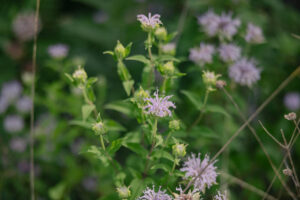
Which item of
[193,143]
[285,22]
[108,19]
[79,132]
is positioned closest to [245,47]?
[193,143]

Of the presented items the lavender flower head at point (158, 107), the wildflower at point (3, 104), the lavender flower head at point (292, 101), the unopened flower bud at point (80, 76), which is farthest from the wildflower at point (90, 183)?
the lavender flower head at point (292, 101)

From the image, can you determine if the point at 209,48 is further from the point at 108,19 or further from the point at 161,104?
the point at 108,19

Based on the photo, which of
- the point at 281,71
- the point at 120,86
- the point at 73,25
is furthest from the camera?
the point at 73,25

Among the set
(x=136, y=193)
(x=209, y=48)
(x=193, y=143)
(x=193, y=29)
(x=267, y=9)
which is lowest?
(x=136, y=193)

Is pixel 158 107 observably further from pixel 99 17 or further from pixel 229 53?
pixel 99 17

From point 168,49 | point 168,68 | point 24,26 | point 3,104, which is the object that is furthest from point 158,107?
point 24,26

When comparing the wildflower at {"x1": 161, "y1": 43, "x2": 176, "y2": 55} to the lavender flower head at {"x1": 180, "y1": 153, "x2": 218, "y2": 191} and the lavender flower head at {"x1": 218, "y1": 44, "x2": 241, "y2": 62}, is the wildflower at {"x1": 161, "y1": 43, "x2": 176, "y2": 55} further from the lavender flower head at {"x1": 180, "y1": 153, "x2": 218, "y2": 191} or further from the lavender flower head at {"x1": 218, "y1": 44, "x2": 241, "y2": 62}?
the lavender flower head at {"x1": 180, "y1": 153, "x2": 218, "y2": 191}
